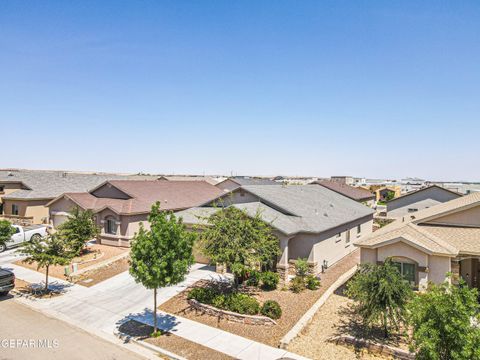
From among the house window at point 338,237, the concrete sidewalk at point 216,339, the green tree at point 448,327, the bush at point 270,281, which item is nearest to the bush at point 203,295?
the concrete sidewalk at point 216,339

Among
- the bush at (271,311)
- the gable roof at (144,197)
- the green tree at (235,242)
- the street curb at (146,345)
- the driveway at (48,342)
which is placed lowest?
the driveway at (48,342)

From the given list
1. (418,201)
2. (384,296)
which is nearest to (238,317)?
(384,296)

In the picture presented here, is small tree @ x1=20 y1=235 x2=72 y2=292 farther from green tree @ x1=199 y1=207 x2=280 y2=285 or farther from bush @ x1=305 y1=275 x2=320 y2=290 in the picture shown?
bush @ x1=305 y1=275 x2=320 y2=290

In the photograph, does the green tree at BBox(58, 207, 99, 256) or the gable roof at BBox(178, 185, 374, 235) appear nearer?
the gable roof at BBox(178, 185, 374, 235)

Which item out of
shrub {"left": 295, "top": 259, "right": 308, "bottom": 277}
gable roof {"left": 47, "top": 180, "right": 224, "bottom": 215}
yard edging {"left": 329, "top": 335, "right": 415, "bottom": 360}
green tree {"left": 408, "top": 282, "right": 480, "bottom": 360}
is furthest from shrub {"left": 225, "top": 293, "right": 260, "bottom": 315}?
gable roof {"left": 47, "top": 180, "right": 224, "bottom": 215}

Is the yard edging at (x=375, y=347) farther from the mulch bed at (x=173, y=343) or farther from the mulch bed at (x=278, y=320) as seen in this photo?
the mulch bed at (x=173, y=343)

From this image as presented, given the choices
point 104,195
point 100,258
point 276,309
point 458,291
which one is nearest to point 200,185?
point 104,195

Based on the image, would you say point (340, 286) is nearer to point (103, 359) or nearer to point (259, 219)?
point (259, 219)
